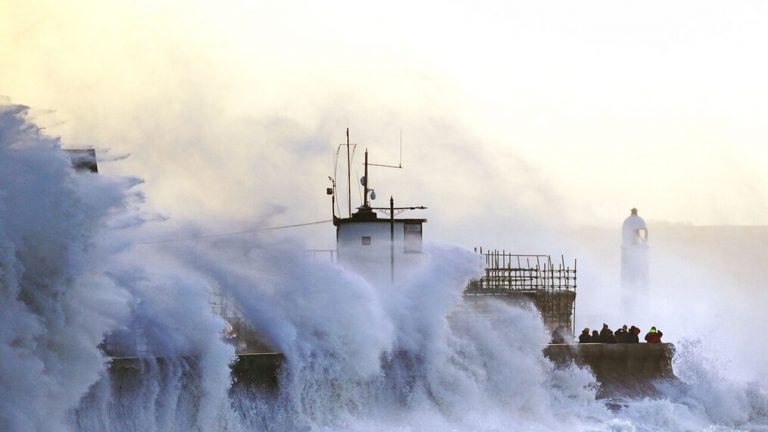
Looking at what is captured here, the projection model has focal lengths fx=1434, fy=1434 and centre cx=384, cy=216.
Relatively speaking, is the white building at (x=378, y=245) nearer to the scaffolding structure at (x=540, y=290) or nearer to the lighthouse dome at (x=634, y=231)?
the scaffolding structure at (x=540, y=290)

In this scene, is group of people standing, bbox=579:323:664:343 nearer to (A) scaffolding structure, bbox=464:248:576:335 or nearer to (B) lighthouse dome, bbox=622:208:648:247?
(A) scaffolding structure, bbox=464:248:576:335

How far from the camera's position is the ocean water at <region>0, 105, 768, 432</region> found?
19.3 metres

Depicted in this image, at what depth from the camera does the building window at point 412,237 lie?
33.0 meters

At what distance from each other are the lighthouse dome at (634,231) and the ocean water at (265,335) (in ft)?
32.9

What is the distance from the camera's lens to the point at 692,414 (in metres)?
32.5

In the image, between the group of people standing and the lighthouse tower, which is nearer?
the group of people standing

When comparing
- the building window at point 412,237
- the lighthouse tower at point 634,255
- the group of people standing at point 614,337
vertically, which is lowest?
the group of people standing at point 614,337

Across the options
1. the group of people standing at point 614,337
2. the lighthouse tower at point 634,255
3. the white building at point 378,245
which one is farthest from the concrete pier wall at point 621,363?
the lighthouse tower at point 634,255

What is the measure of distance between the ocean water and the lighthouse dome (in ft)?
32.9

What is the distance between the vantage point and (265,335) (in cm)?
2653

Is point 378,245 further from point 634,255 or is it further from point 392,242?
point 634,255

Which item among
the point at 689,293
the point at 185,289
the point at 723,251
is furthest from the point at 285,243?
the point at 723,251

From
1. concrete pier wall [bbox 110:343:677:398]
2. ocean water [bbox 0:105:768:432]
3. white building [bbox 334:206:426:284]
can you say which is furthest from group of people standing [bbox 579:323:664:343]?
white building [bbox 334:206:426:284]

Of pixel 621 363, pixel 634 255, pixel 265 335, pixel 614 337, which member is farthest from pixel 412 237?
pixel 634 255
